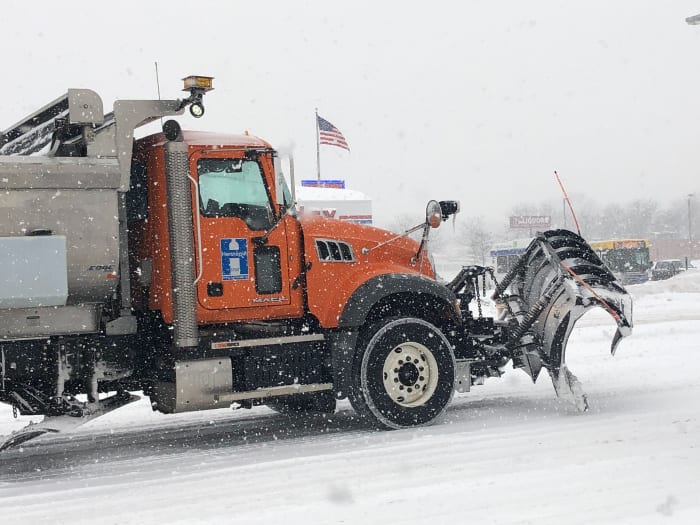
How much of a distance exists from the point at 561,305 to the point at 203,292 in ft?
11.8

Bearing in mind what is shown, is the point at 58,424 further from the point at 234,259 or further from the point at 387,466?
the point at 387,466

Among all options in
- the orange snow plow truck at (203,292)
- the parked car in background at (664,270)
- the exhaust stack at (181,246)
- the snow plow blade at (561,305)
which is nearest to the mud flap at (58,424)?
the orange snow plow truck at (203,292)

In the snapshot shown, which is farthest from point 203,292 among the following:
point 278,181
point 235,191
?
point 278,181

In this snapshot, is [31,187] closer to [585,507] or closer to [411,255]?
[411,255]

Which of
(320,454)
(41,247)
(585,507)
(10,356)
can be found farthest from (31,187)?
(585,507)

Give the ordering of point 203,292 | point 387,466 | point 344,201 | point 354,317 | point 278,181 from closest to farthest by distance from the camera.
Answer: point 387,466, point 203,292, point 278,181, point 354,317, point 344,201

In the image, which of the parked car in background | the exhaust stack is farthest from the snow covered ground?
the parked car in background

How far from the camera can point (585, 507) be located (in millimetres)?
5004

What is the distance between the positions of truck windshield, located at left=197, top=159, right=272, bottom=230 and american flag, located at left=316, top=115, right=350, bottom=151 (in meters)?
24.6

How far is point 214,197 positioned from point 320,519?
3.59m

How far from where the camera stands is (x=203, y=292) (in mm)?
7707

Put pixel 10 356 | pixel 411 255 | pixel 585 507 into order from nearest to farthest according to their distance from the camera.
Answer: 1. pixel 585 507
2. pixel 10 356
3. pixel 411 255

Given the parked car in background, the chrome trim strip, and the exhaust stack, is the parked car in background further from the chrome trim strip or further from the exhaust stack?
the exhaust stack

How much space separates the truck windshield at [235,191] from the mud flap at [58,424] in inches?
73.6
